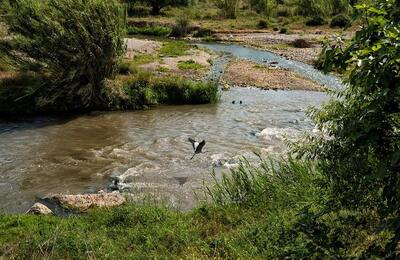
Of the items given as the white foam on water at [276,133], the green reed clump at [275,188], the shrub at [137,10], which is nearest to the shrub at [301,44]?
the white foam on water at [276,133]

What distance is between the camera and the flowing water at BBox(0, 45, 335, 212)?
13.6 meters

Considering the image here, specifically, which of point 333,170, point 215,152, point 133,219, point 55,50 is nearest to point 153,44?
point 55,50

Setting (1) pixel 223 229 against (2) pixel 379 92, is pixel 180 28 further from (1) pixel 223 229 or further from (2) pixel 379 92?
(2) pixel 379 92

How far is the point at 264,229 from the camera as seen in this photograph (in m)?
8.20

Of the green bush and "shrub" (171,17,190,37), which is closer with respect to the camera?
the green bush

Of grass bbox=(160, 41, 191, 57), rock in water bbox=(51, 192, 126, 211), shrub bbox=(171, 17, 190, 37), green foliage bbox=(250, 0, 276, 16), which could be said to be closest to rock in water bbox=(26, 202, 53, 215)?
rock in water bbox=(51, 192, 126, 211)

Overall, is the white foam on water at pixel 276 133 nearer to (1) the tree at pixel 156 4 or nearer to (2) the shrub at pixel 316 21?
(2) the shrub at pixel 316 21

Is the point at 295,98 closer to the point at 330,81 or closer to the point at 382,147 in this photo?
the point at 330,81

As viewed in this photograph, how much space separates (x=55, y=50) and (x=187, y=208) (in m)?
12.9

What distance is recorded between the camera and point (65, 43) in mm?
21547

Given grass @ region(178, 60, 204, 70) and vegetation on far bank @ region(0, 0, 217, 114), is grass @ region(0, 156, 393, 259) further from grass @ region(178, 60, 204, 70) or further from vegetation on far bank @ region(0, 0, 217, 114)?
grass @ region(178, 60, 204, 70)

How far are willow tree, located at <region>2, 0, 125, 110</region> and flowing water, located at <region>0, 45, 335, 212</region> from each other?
4.61 ft

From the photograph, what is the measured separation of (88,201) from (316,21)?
55369 millimetres

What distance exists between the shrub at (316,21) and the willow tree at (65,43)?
43.8 meters
